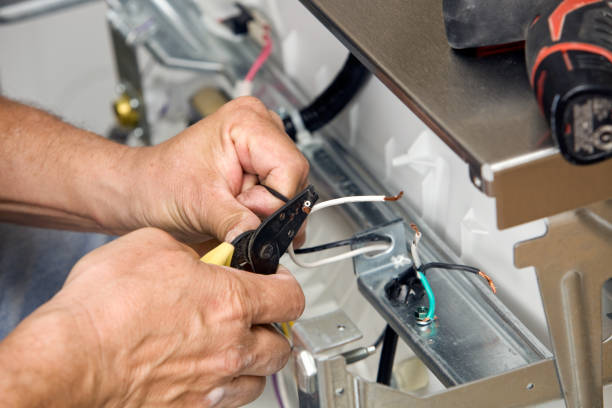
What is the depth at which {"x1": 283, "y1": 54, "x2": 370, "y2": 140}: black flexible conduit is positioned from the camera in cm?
94

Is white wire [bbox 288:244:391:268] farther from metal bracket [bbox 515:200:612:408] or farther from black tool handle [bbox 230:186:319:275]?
metal bracket [bbox 515:200:612:408]

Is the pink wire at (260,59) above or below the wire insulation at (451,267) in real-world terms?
above

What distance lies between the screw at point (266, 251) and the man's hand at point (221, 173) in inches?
1.6

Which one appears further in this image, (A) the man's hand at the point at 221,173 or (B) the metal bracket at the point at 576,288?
(A) the man's hand at the point at 221,173

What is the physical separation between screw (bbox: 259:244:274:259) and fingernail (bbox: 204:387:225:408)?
13cm

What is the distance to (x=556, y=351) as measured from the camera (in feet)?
2.13

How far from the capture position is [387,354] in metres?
0.80

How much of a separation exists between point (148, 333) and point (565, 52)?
384 mm

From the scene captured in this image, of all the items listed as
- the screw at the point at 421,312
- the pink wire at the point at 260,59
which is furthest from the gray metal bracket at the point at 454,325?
the pink wire at the point at 260,59

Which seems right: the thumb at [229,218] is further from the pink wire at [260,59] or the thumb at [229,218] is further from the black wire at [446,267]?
the pink wire at [260,59]

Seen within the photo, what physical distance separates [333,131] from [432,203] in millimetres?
260

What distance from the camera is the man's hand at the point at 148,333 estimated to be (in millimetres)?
561

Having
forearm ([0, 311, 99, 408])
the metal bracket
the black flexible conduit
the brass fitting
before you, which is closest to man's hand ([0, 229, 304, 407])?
forearm ([0, 311, 99, 408])

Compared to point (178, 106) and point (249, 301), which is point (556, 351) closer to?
point (249, 301)
